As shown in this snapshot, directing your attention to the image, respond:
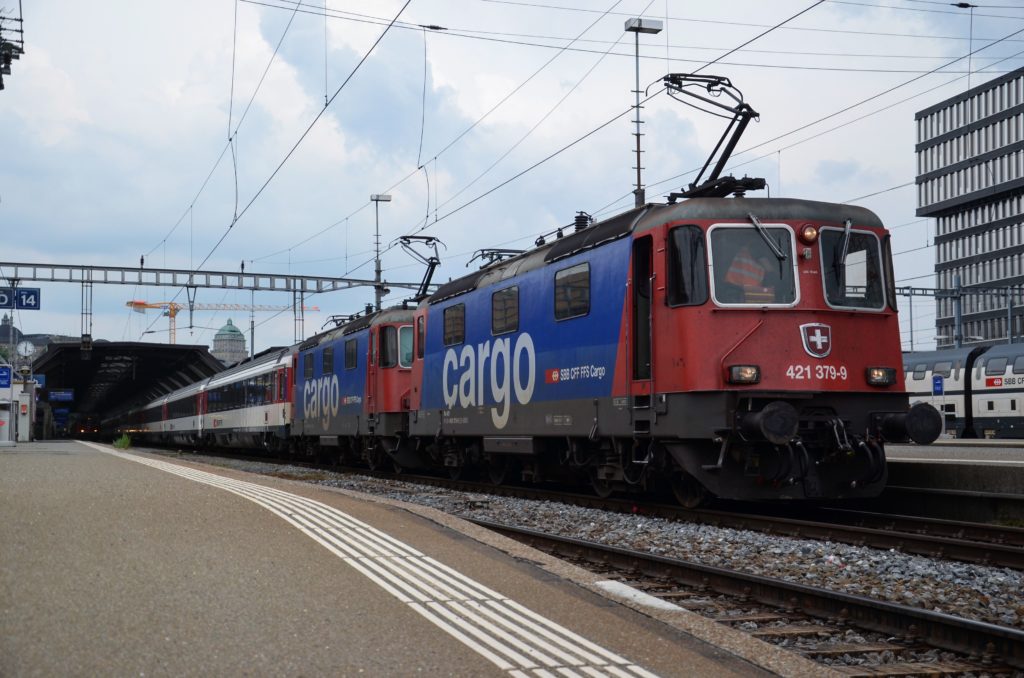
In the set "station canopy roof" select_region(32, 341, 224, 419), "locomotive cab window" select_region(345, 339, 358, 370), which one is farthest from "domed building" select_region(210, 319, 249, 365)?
"locomotive cab window" select_region(345, 339, 358, 370)

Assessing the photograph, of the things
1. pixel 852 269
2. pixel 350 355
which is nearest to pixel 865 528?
pixel 852 269

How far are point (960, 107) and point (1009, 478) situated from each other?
8880 cm

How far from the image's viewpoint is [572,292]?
14336mm

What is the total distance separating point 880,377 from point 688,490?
8.86 ft

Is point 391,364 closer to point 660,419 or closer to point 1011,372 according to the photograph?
point 660,419

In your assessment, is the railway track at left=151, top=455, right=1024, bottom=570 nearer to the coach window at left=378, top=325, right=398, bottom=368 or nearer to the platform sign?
the coach window at left=378, top=325, right=398, bottom=368

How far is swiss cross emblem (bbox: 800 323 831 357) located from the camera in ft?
38.6

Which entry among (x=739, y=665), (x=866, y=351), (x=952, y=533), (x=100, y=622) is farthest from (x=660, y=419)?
(x=100, y=622)

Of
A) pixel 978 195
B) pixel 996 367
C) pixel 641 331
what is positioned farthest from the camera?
pixel 978 195

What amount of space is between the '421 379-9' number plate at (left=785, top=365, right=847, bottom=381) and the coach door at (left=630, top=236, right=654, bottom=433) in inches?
66.9

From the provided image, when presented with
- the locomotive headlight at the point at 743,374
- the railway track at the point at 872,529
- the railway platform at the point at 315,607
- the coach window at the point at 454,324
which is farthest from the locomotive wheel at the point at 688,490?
the coach window at the point at 454,324

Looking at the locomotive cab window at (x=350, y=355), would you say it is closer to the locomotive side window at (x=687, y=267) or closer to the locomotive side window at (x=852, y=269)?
the locomotive side window at (x=687, y=267)

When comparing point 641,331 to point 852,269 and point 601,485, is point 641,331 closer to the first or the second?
point 852,269

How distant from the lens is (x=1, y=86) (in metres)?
30.8
